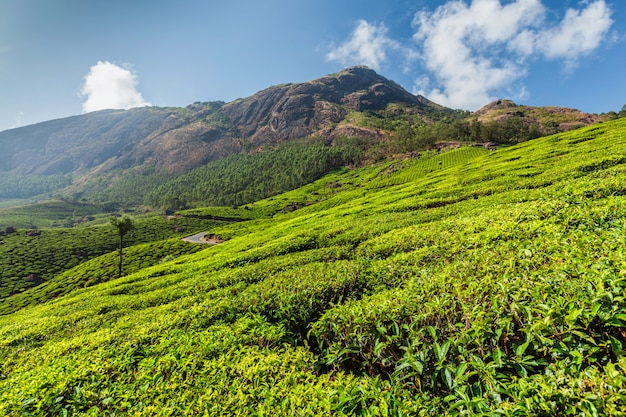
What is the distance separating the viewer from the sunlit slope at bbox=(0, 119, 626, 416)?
5.25 m

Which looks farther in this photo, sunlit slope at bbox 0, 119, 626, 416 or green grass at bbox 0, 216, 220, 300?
green grass at bbox 0, 216, 220, 300

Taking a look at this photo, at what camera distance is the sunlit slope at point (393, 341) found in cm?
525

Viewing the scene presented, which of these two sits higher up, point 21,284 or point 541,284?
point 541,284

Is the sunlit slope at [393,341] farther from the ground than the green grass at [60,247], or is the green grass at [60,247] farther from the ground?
the sunlit slope at [393,341]

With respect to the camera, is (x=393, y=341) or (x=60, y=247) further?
(x=60, y=247)

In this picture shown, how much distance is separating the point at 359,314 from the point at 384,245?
26.6 ft

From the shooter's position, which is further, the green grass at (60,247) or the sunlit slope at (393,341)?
the green grass at (60,247)

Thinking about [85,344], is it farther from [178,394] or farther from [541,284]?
[541,284]

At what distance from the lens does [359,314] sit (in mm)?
8375

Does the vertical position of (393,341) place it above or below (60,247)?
above

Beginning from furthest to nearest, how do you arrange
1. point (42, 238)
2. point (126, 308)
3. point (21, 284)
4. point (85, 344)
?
point (42, 238), point (21, 284), point (126, 308), point (85, 344)

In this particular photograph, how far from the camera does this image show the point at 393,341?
737cm

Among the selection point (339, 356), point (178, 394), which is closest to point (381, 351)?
point (339, 356)

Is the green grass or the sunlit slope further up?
the sunlit slope
